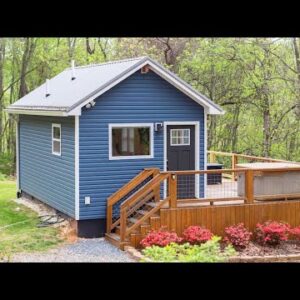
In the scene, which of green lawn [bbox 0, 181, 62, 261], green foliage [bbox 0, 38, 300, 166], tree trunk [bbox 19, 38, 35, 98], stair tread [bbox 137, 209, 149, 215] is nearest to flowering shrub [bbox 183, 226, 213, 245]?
stair tread [bbox 137, 209, 149, 215]

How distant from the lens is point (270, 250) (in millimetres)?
10570

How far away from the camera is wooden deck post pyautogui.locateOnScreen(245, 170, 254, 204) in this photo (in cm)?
1124

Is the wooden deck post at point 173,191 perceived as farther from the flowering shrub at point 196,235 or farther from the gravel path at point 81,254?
the gravel path at point 81,254

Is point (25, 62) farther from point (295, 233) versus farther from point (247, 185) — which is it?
point (295, 233)

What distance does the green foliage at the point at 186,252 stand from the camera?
899 centimetres

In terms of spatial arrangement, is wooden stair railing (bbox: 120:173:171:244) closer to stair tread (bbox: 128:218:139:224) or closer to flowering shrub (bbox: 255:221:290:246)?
stair tread (bbox: 128:218:139:224)

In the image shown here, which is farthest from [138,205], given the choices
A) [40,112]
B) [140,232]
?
[40,112]

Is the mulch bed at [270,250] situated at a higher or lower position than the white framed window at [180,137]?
lower

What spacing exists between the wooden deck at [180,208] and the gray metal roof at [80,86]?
1888 mm

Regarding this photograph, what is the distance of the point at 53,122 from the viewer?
13273mm

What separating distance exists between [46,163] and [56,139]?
922 mm

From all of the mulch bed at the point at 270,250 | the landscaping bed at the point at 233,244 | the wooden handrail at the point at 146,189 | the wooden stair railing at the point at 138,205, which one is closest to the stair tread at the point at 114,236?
the wooden stair railing at the point at 138,205
